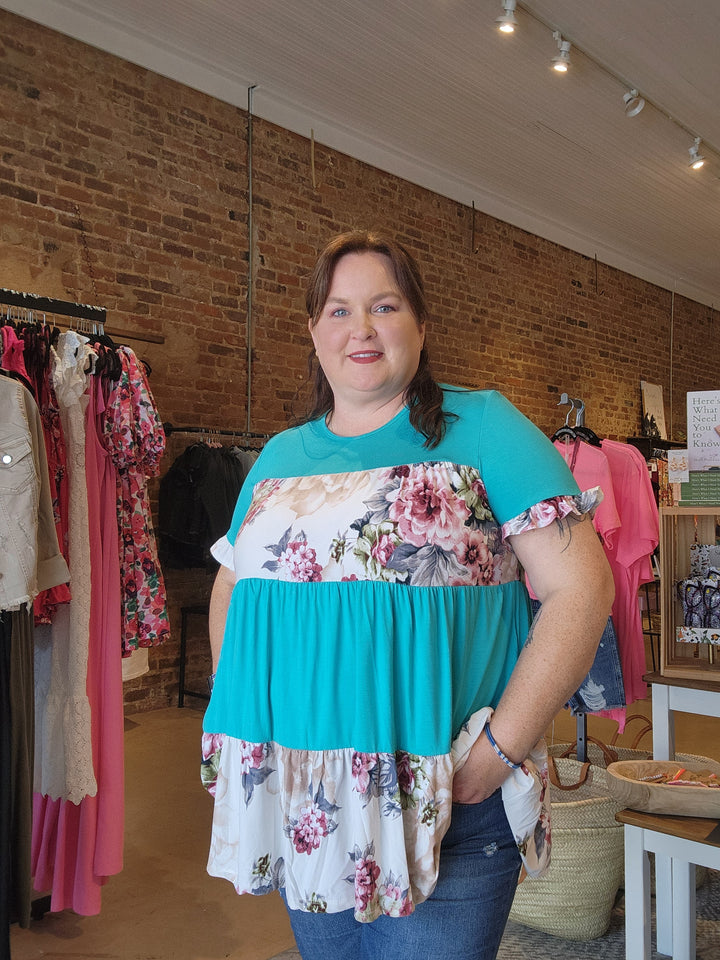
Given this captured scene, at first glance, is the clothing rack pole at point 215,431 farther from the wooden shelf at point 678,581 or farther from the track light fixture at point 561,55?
the wooden shelf at point 678,581

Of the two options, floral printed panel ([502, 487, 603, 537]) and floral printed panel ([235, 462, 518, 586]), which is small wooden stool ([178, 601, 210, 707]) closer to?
floral printed panel ([235, 462, 518, 586])

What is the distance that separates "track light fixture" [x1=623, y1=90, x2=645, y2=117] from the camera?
5789mm

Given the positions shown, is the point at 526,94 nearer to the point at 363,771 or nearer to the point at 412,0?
the point at 412,0

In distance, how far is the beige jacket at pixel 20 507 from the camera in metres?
2.06

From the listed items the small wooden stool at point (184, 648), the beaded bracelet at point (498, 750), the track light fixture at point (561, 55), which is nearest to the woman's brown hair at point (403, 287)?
the beaded bracelet at point (498, 750)

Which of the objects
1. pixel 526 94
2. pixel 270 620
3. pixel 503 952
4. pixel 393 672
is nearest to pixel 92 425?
pixel 270 620

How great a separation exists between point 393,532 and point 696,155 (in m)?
6.90

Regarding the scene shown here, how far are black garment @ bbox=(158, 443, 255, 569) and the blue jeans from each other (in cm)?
382

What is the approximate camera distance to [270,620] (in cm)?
124

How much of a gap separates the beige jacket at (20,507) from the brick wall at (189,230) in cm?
161

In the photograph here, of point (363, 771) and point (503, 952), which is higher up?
point (363, 771)

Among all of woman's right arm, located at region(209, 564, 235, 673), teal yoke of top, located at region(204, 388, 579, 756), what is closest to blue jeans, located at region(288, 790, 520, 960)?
teal yoke of top, located at region(204, 388, 579, 756)

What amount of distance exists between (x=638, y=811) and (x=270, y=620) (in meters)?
1.30

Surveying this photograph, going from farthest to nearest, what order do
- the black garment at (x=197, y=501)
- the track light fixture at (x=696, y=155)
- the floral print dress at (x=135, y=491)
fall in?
the track light fixture at (x=696, y=155) → the black garment at (x=197, y=501) → the floral print dress at (x=135, y=491)
